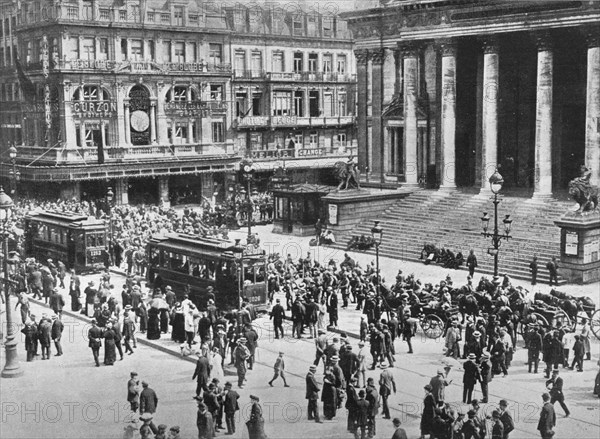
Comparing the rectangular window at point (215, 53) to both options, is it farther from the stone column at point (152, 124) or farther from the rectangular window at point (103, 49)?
the rectangular window at point (103, 49)

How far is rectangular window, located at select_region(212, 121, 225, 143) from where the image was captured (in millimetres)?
69750

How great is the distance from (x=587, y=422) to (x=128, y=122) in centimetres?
5020

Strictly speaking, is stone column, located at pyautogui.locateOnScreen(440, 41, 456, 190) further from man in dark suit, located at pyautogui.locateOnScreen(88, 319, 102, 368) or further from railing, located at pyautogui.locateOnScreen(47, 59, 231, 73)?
man in dark suit, located at pyautogui.locateOnScreen(88, 319, 102, 368)

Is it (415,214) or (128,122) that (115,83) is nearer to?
(128,122)

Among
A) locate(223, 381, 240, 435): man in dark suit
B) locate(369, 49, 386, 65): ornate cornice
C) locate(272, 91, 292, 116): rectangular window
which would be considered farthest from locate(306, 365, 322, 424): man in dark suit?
locate(272, 91, 292, 116): rectangular window

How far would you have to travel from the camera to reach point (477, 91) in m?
48.5

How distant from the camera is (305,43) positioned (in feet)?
250

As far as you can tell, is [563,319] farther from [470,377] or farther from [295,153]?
[295,153]

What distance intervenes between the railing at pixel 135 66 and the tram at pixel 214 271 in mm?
29866

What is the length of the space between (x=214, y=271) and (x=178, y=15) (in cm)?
3887

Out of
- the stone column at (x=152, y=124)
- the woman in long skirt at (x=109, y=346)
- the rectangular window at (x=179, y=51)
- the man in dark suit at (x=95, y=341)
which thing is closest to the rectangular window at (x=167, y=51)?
the rectangular window at (x=179, y=51)

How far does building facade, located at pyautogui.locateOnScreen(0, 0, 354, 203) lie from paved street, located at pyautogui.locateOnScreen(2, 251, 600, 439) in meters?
33.2

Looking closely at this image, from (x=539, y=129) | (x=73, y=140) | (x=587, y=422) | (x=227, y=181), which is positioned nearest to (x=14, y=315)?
(x=587, y=422)

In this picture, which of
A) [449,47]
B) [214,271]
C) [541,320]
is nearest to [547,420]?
[541,320]
